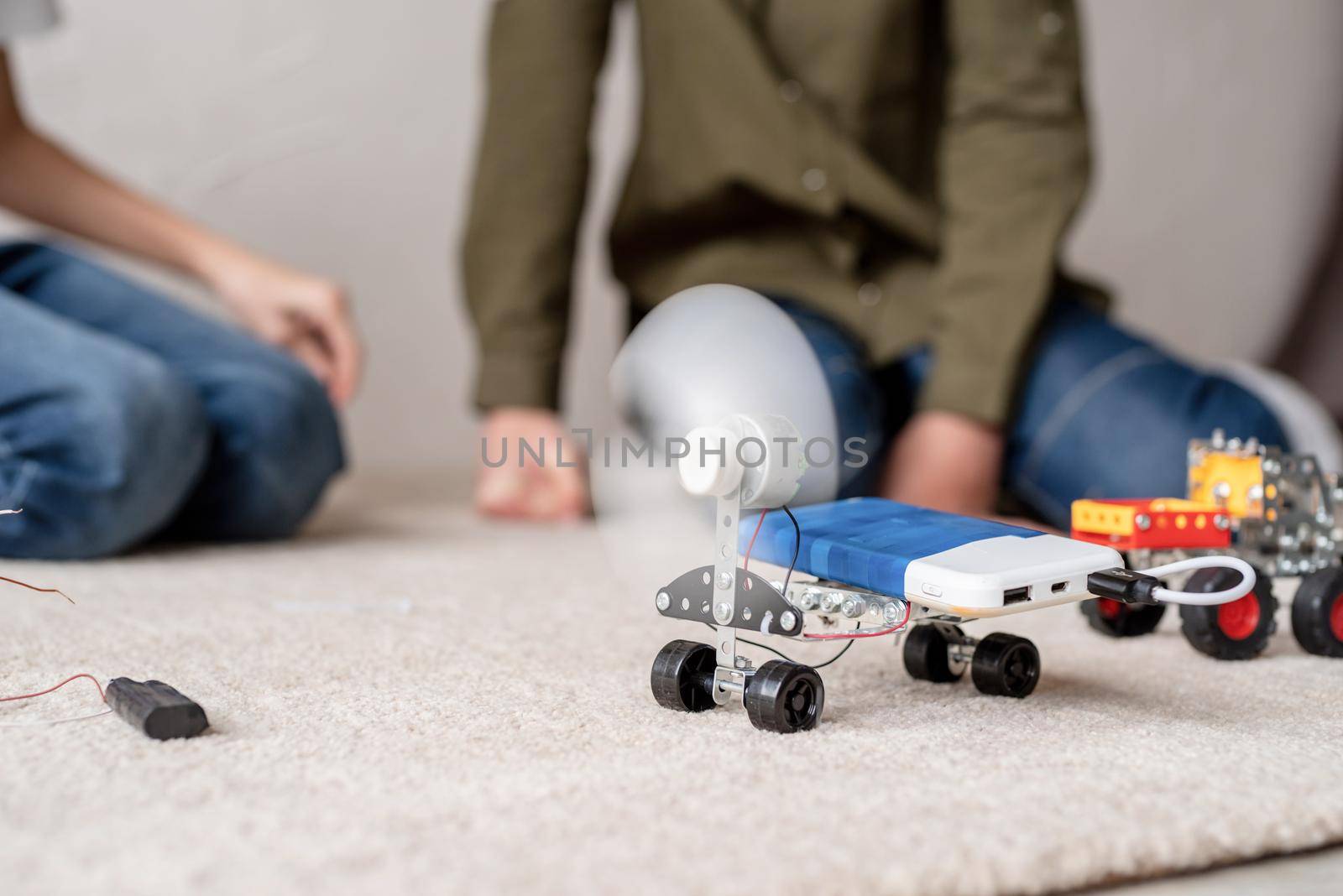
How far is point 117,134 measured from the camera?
208 cm

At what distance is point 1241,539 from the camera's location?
850 mm

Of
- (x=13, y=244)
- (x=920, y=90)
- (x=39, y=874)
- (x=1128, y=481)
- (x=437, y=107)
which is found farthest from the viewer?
(x=437, y=107)

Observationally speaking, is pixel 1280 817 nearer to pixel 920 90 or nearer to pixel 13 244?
pixel 920 90

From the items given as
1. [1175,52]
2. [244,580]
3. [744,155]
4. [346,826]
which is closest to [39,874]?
[346,826]

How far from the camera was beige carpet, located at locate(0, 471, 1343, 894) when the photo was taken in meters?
0.45

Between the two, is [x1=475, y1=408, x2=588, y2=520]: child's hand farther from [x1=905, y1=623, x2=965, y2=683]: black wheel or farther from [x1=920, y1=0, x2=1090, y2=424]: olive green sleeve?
[x1=905, y1=623, x2=965, y2=683]: black wheel

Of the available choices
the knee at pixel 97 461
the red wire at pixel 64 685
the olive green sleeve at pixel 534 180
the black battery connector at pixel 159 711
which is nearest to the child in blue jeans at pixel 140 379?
the knee at pixel 97 461

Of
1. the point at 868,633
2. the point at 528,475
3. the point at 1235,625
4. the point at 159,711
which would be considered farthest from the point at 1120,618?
the point at 528,475

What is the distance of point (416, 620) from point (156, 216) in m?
0.79

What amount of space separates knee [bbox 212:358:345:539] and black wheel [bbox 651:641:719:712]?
81 cm

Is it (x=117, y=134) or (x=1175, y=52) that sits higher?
(x=1175, y=52)

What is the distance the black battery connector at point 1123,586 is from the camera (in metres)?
0.59

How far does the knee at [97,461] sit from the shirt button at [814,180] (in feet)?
2.38

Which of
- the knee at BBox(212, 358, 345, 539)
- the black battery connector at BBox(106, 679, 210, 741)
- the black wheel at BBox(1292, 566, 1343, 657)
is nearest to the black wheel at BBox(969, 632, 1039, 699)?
the black wheel at BBox(1292, 566, 1343, 657)
